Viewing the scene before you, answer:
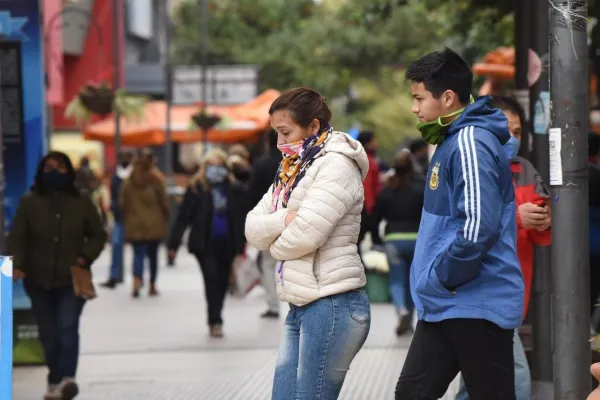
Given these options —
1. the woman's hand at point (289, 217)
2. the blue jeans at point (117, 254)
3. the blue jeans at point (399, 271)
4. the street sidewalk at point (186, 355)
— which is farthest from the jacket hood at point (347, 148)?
the blue jeans at point (117, 254)

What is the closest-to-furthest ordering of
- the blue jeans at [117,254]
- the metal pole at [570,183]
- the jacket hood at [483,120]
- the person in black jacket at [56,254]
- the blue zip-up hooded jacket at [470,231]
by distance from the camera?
1. the blue zip-up hooded jacket at [470,231]
2. the jacket hood at [483,120]
3. the metal pole at [570,183]
4. the person in black jacket at [56,254]
5. the blue jeans at [117,254]

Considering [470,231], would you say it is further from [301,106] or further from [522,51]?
[522,51]

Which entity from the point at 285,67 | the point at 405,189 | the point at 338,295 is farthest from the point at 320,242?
the point at 285,67

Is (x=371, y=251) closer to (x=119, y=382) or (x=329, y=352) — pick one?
(x=119, y=382)

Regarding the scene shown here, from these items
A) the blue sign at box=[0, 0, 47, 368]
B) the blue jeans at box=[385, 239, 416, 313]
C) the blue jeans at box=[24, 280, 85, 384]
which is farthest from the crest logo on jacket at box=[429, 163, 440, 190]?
the blue jeans at box=[385, 239, 416, 313]

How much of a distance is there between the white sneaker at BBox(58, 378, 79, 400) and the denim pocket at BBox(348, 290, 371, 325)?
4.13 metres

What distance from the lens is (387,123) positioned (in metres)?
49.2

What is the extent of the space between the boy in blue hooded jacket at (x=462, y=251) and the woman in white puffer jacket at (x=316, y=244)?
1.38 feet

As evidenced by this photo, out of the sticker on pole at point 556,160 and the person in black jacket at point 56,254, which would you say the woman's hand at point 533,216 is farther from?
the person in black jacket at point 56,254

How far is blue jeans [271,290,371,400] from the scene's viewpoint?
222 inches

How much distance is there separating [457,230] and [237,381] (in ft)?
17.7

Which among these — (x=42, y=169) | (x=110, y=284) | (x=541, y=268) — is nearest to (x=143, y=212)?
(x=110, y=284)

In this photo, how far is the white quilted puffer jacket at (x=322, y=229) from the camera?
5555mm

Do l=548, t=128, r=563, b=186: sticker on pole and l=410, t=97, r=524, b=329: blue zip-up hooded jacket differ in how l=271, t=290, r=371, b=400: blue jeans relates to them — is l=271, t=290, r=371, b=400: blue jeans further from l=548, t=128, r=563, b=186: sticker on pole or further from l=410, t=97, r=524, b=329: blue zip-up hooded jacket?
l=548, t=128, r=563, b=186: sticker on pole
